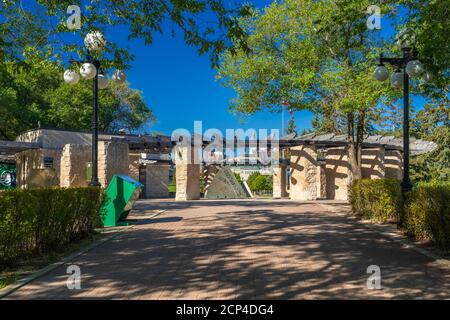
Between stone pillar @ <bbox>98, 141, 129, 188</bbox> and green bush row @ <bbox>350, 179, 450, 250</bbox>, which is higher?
stone pillar @ <bbox>98, 141, 129, 188</bbox>

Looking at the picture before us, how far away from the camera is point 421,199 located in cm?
814

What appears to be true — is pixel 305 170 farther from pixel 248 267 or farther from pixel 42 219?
pixel 42 219

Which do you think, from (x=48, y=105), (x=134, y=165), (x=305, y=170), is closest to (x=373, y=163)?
(x=305, y=170)

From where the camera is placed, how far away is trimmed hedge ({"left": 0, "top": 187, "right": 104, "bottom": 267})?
6.04m

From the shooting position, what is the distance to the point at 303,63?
16.2 meters

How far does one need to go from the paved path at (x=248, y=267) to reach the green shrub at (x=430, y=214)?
1.95ft

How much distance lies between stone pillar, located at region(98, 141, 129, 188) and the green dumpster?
5.04 m

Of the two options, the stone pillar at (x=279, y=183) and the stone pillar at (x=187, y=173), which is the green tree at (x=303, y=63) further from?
the stone pillar at (x=279, y=183)

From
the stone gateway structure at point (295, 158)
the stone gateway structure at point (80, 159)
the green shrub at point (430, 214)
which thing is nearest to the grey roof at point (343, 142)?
the stone gateway structure at point (295, 158)

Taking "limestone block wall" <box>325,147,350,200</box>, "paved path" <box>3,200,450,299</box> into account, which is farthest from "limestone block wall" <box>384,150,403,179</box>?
"paved path" <box>3,200,450,299</box>

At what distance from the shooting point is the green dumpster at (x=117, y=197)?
11.2 m

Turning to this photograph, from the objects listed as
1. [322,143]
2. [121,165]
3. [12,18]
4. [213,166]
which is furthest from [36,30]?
[213,166]

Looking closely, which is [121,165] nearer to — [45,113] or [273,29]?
[273,29]

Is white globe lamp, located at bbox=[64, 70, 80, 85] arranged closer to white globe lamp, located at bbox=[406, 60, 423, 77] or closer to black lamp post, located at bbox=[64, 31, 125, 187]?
black lamp post, located at bbox=[64, 31, 125, 187]
